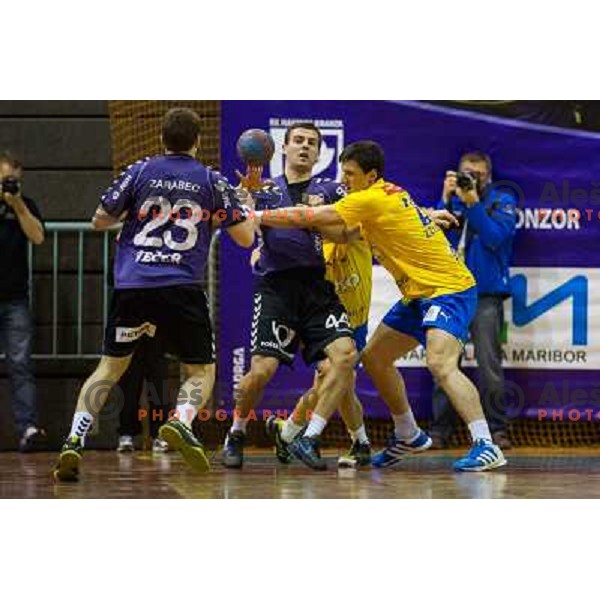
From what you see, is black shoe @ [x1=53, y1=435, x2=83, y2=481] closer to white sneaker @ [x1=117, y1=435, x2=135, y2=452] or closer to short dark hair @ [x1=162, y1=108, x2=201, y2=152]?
short dark hair @ [x1=162, y1=108, x2=201, y2=152]

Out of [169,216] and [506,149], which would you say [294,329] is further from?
[506,149]

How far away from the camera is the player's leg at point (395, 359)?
33.3 feet

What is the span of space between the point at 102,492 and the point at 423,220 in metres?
3.12

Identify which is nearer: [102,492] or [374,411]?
[102,492]

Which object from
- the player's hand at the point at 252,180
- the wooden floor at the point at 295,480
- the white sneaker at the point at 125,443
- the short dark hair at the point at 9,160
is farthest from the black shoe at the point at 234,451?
the short dark hair at the point at 9,160

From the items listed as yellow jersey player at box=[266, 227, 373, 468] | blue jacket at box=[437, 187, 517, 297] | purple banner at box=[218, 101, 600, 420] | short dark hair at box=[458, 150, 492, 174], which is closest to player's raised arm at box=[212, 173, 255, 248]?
yellow jersey player at box=[266, 227, 373, 468]

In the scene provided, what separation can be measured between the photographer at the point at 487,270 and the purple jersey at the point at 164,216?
393cm

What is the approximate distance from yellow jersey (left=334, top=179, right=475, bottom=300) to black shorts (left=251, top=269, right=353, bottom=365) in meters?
0.50

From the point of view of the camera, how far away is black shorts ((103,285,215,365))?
9070 millimetres

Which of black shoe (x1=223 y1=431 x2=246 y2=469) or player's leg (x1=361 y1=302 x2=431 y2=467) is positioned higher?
player's leg (x1=361 y1=302 x2=431 y2=467)

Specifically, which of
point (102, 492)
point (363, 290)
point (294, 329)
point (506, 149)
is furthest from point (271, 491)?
point (506, 149)

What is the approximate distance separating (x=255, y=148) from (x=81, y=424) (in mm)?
2457

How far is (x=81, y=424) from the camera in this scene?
29.4 ft

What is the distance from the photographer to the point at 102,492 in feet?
27.8
